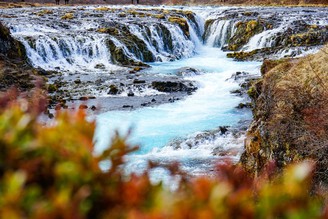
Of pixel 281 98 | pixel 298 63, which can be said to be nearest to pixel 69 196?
pixel 281 98

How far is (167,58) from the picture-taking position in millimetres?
31969

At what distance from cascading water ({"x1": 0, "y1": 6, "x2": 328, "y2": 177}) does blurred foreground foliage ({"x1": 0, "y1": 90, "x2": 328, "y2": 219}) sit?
292 inches

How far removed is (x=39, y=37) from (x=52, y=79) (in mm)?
6728

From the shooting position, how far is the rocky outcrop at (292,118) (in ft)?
25.3

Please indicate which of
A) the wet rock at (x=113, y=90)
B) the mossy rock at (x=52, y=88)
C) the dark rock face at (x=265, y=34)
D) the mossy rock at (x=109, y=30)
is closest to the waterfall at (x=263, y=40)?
the dark rock face at (x=265, y=34)

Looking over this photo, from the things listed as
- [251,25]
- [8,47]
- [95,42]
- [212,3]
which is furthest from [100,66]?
[212,3]

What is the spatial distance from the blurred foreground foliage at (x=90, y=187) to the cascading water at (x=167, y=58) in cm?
743

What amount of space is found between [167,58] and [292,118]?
945 inches

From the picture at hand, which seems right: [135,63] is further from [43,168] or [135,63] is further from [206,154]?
[43,168]

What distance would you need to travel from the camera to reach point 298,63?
32.3ft

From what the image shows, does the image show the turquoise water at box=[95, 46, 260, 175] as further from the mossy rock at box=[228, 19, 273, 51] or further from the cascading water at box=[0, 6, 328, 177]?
the mossy rock at box=[228, 19, 273, 51]

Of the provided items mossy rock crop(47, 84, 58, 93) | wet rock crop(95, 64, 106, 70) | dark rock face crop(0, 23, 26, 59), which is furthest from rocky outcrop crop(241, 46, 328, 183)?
wet rock crop(95, 64, 106, 70)

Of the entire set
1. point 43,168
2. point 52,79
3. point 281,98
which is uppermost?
point 43,168

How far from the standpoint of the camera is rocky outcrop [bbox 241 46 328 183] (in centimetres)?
771
